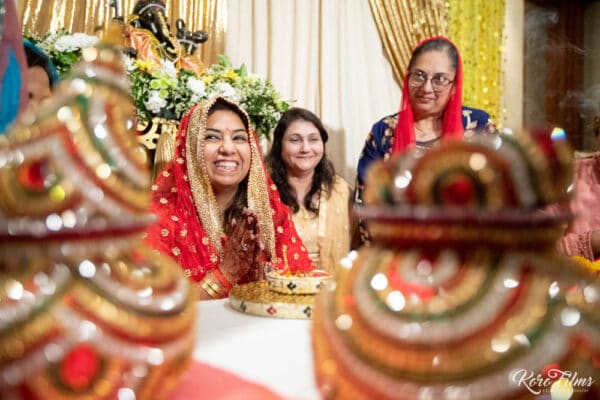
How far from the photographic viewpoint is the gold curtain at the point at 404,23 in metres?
4.08

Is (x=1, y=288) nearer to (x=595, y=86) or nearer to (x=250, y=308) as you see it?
(x=250, y=308)

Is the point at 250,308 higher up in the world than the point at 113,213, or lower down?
lower down

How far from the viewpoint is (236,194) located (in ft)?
5.73

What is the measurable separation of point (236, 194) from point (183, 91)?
0.90 metres

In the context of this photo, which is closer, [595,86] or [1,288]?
[1,288]

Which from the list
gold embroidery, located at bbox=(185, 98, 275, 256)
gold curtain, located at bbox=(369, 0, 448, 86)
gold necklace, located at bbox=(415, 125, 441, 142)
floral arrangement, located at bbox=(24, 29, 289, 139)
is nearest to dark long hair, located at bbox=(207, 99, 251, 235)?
gold embroidery, located at bbox=(185, 98, 275, 256)

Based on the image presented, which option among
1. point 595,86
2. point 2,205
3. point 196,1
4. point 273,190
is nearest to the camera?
point 2,205

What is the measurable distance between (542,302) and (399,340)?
0.09m

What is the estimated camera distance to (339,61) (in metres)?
4.06

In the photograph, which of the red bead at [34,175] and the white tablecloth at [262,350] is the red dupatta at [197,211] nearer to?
the white tablecloth at [262,350]

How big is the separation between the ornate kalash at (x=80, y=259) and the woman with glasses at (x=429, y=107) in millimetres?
2151

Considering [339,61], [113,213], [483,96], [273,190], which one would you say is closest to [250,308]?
[113,213]

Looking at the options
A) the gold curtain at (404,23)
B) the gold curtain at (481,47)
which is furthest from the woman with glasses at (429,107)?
the gold curtain at (481,47)

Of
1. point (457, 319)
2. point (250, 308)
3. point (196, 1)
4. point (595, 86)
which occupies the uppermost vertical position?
point (196, 1)
